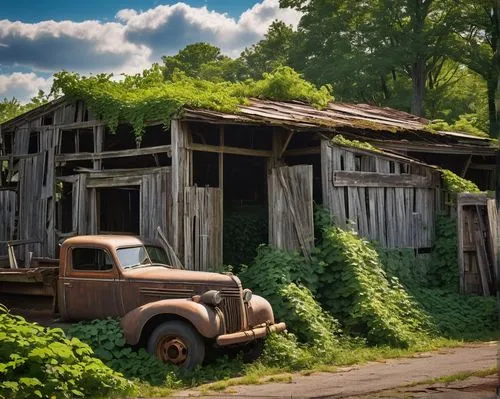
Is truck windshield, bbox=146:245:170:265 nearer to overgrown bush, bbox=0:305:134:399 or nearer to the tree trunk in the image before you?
overgrown bush, bbox=0:305:134:399

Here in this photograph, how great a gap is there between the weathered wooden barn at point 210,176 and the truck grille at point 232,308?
2896mm

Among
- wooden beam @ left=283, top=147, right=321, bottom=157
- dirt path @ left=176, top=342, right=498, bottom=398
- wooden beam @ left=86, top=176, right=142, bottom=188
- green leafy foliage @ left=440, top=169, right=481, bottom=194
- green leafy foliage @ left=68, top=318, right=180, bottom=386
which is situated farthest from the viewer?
wooden beam @ left=283, top=147, right=321, bottom=157

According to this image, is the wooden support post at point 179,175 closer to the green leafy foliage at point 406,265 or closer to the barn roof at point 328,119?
the barn roof at point 328,119

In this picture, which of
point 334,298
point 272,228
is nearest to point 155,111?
point 272,228

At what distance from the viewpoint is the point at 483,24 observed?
1256 inches

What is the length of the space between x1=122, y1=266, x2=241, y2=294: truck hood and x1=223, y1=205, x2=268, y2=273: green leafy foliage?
4.57 meters

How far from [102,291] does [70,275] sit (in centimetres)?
62

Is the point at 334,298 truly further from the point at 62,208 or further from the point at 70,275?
the point at 62,208

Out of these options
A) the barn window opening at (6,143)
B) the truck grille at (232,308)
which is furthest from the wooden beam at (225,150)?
the barn window opening at (6,143)

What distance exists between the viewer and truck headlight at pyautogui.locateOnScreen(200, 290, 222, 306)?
33.1 feet

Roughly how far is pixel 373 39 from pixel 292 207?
73.9 feet

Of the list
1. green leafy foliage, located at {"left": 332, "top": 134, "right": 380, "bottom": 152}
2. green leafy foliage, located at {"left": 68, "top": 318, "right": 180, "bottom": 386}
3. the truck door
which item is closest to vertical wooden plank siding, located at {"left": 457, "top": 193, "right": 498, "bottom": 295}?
green leafy foliage, located at {"left": 332, "top": 134, "right": 380, "bottom": 152}

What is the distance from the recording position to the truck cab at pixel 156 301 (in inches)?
394

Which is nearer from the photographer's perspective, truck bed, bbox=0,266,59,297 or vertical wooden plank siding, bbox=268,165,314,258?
truck bed, bbox=0,266,59,297
